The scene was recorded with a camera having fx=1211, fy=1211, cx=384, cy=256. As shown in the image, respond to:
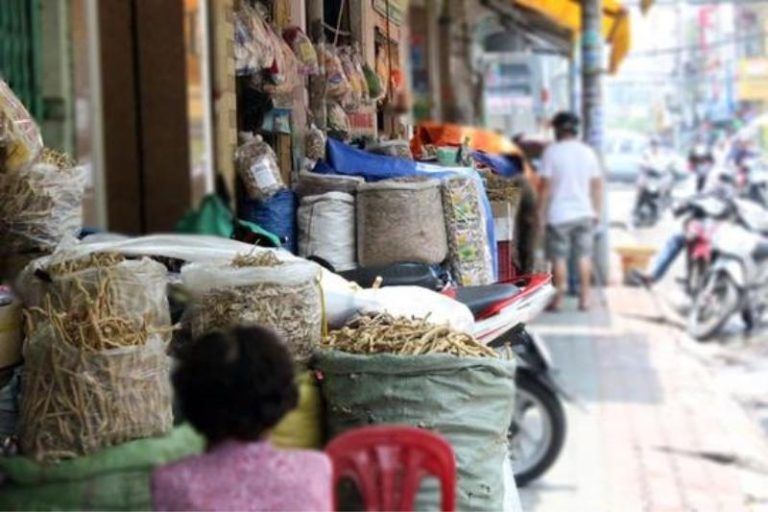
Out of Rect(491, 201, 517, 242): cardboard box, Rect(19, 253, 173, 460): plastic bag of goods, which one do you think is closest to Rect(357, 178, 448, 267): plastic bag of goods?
Rect(491, 201, 517, 242): cardboard box

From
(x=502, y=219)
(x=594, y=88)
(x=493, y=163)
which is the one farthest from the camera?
(x=594, y=88)

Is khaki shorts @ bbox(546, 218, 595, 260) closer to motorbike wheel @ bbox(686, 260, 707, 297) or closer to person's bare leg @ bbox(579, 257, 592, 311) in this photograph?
person's bare leg @ bbox(579, 257, 592, 311)

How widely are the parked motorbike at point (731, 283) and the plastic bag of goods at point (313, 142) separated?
7.37 meters

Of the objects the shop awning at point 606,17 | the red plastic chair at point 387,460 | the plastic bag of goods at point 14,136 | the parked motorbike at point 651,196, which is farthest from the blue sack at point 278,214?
the parked motorbike at point 651,196

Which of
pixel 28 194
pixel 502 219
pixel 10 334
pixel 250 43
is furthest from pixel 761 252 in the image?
pixel 10 334

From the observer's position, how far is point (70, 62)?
738cm

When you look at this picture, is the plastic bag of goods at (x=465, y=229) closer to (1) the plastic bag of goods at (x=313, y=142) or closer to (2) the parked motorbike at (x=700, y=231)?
(1) the plastic bag of goods at (x=313, y=142)

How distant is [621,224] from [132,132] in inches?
690

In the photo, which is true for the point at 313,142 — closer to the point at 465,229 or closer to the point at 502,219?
the point at 465,229

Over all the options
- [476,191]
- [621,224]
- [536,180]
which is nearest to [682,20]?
[621,224]

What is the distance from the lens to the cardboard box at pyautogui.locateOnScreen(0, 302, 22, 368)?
251cm

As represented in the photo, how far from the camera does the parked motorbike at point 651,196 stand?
76.3ft

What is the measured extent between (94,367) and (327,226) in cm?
110

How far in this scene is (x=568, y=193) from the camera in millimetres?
9352
